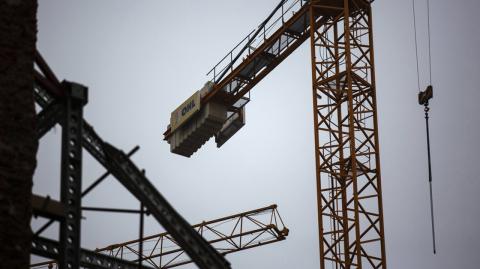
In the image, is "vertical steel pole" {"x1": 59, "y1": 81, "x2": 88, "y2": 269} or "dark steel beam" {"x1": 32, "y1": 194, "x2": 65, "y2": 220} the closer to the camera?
"dark steel beam" {"x1": 32, "y1": 194, "x2": 65, "y2": 220}

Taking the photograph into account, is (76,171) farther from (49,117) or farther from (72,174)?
(49,117)

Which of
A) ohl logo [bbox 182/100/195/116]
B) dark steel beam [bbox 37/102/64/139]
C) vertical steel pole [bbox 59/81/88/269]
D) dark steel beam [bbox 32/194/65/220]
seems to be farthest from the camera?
ohl logo [bbox 182/100/195/116]

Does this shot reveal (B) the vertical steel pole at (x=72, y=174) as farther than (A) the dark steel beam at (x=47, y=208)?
Yes

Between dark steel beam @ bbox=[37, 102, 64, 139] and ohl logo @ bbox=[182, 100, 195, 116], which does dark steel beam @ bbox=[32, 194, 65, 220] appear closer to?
dark steel beam @ bbox=[37, 102, 64, 139]

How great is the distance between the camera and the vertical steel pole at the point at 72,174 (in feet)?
56.1

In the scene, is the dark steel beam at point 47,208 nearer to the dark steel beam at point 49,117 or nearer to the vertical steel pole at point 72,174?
the vertical steel pole at point 72,174

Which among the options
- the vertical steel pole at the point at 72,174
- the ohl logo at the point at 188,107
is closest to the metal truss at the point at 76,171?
the vertical steel pole at the point at 72,174

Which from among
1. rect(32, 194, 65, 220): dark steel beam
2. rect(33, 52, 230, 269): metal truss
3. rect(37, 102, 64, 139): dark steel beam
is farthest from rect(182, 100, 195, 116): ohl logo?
rect(32, 194, 65, 220): dark steel beam

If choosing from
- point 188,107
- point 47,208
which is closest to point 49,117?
point 47,208

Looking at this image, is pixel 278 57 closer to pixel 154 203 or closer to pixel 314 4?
pixel 314 4

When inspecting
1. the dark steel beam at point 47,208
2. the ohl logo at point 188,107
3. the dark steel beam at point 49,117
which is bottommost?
the dark steel beam at point 47,208

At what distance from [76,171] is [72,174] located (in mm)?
105

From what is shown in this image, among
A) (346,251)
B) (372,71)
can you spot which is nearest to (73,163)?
(346,251)

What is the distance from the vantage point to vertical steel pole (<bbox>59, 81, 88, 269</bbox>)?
673 inches
